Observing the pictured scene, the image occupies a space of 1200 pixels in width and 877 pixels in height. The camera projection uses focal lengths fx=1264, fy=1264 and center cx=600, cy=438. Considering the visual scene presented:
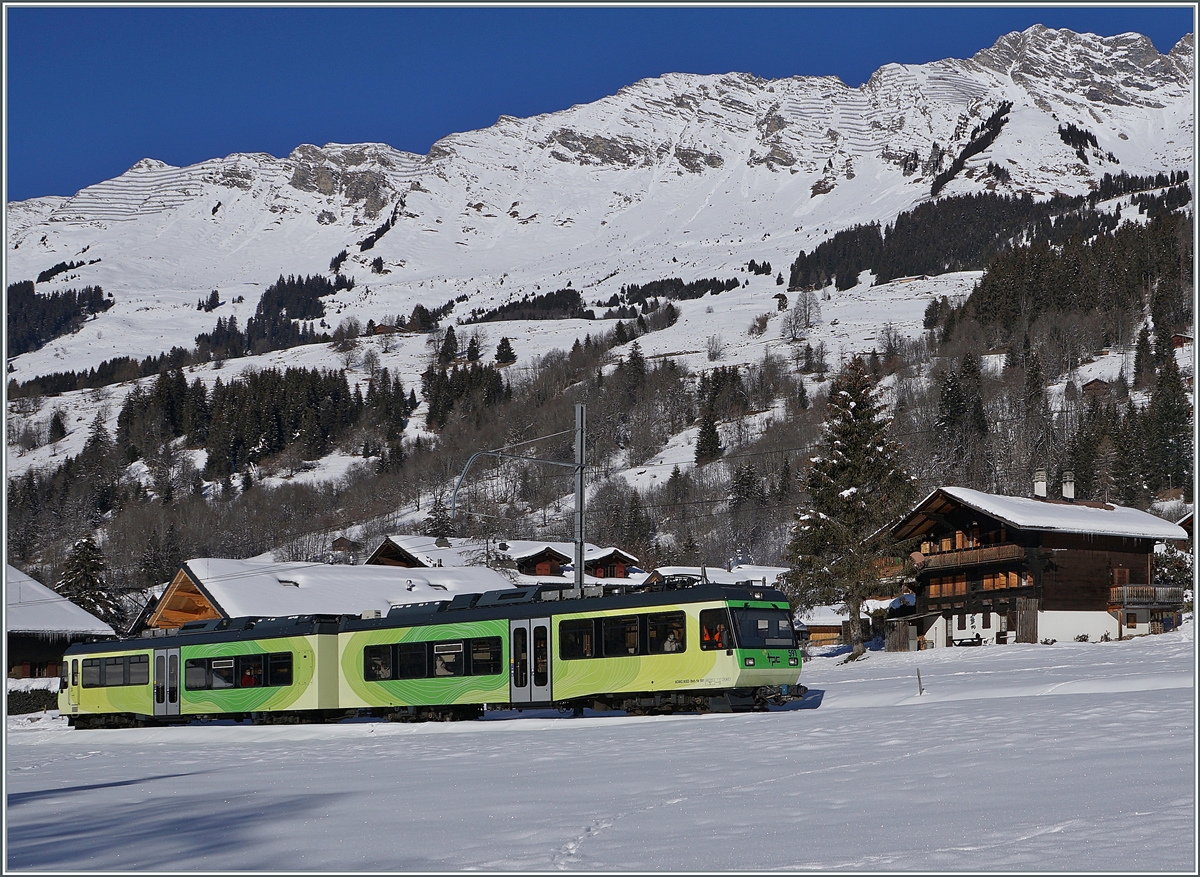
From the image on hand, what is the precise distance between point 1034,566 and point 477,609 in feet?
109

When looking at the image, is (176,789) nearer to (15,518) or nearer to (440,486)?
(440,486)

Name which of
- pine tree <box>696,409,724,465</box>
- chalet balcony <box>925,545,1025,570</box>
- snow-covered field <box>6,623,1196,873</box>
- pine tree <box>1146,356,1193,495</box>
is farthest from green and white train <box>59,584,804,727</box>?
pine tree <box>696,409,724,465</box>

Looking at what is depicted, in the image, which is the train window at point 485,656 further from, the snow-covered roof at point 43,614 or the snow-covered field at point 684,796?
the snow-covered roof at point 43,614

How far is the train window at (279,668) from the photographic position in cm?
3628

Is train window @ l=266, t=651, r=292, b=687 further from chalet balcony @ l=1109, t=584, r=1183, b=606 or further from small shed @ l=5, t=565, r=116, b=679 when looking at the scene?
chalet balcony @ l=1109, t=584, r=1183, b=606

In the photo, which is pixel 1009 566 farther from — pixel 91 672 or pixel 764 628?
pixel 91 672

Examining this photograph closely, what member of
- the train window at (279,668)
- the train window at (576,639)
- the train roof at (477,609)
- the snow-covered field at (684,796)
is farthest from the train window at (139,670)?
the train window at (576,639)

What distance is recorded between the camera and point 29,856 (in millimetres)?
11062

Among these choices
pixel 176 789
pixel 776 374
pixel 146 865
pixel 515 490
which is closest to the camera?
pixel 146 865

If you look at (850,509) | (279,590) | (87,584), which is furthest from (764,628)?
(87,584)

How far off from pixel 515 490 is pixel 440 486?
10517mm

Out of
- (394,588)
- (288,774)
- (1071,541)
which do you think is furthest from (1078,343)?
(288,774)

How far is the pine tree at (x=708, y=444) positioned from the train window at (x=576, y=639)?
12747 centimetres

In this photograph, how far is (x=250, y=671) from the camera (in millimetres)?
37156
